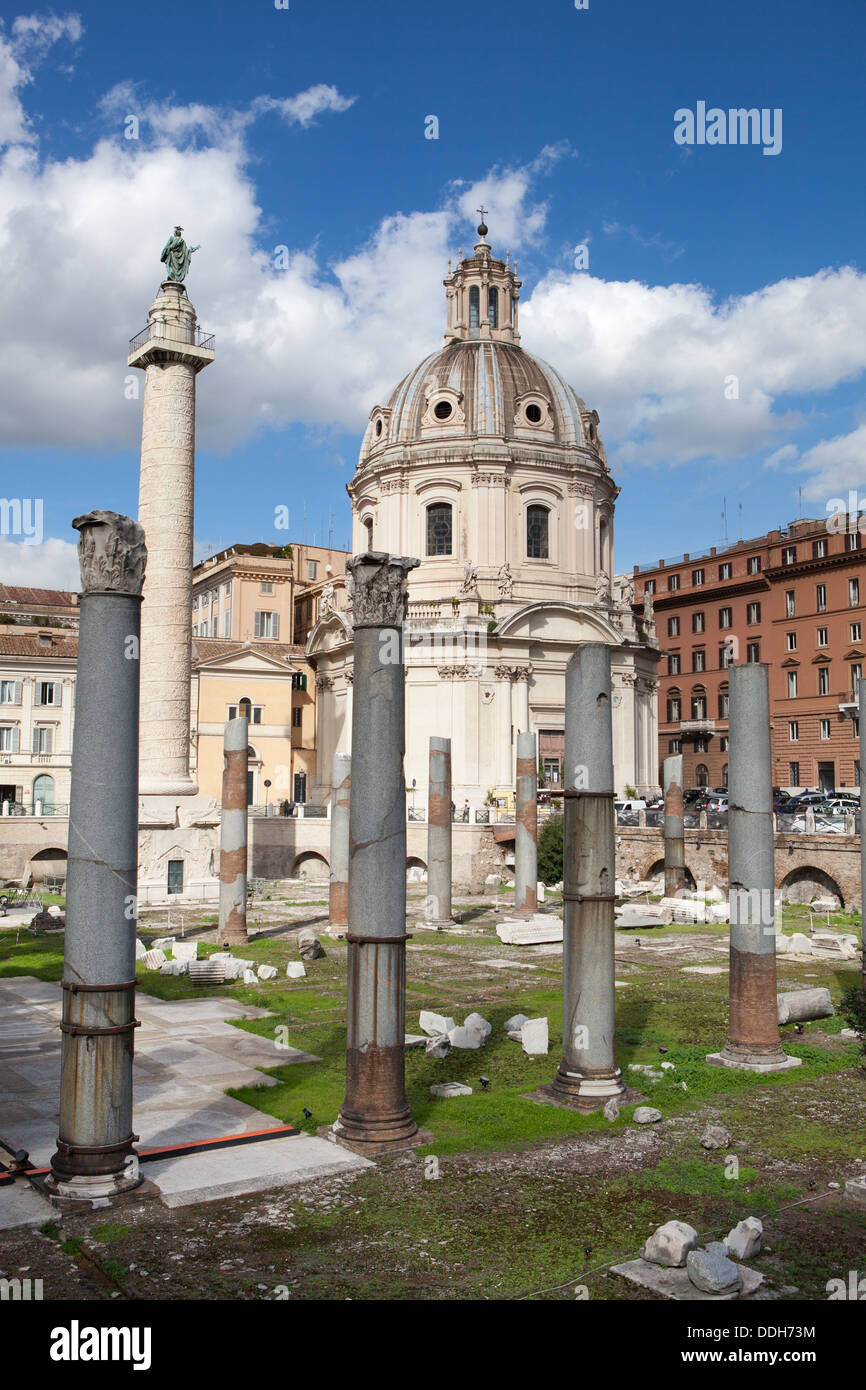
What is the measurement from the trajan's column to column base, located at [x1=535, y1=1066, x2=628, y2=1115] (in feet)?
79.1

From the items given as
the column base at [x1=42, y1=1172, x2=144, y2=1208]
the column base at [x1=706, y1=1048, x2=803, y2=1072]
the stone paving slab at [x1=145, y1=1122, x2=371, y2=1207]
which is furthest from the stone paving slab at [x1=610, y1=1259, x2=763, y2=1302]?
the column base at [x1=706, y1=1048, x2=803, y2=1072]

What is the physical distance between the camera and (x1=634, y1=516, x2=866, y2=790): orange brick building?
57125mm

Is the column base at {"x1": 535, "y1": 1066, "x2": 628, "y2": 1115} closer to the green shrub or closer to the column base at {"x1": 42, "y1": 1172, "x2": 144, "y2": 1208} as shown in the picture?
the column base at {"x1": 42, "y1": 1172, "x2": 144, "y2": 1208}

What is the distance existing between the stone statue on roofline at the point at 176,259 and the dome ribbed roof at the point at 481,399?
20196mm

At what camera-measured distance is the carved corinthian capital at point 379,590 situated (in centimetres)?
1154

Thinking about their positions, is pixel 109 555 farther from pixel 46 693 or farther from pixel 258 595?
pixel 258 595

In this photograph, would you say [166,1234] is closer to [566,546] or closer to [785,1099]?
[785,1099]

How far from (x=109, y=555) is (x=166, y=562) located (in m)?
25.8

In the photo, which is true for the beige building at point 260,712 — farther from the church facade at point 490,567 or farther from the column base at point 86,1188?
the column base at point 86,1188

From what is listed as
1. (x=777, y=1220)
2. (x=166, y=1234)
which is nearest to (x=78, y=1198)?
(x=166, y=1234)

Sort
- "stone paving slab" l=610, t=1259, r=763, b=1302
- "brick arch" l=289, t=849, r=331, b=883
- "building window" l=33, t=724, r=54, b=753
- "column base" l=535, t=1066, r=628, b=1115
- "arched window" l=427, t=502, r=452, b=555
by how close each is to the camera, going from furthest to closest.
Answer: "arched window" l=427, t=502, r=452, b=555, "building window" l=33, t=724, r=54, b=753, "brick arch" l=289, t=849, r=331, b=883, "column base" l=535, t=1066, r=628, b=1115, "stone paving slab" l=610, t=1259, r=763, b=1302

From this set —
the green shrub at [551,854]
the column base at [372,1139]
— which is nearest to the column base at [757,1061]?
the column base at [372,1139]
